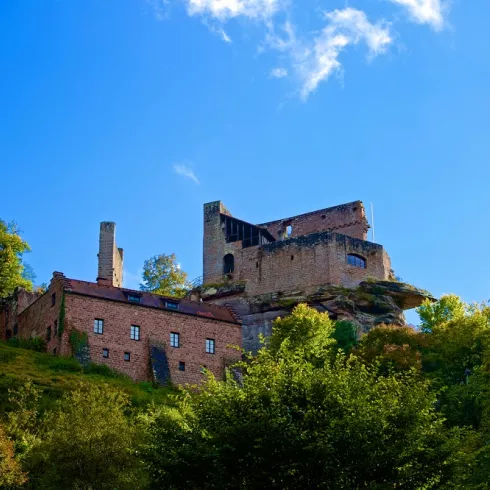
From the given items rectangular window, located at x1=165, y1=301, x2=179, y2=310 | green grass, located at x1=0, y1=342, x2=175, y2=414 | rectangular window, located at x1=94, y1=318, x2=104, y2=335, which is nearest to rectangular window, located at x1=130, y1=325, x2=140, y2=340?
rectangular window, located at x1=94, y1=318, x2=104, y2=335

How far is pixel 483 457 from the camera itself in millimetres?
37312

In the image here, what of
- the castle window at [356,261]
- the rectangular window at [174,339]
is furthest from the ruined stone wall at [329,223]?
the rectangular window at [174,339]

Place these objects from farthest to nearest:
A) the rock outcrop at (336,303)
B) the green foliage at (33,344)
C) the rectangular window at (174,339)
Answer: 1. the rock outcrop at (336,303)
2. the rectangular window at (174,339)
3. the green foliage at (33,344)

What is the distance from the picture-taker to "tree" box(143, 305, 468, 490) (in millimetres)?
31875

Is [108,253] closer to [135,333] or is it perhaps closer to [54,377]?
[135,333]

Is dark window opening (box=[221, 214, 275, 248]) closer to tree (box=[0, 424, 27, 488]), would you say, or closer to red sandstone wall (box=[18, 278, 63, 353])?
red sandstone wall (box=[18, 278, 63, 353])

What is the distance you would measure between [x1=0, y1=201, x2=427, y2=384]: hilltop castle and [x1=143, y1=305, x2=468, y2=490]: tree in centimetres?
2951

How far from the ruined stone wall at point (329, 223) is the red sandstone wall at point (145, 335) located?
20.0 meters

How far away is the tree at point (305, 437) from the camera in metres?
31.9

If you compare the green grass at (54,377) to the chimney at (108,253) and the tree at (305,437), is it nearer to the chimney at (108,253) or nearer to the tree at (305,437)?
the chimney at (108,253)

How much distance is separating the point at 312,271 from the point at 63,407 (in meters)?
32.8

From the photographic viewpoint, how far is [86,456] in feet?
129

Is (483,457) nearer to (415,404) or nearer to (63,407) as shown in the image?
(415,404)

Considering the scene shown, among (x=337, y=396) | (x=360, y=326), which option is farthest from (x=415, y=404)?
(x=360, y=326)
